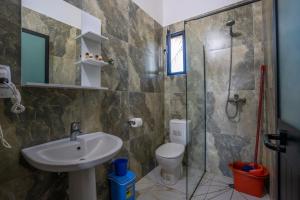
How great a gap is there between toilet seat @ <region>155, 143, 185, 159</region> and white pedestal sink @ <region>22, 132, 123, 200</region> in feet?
2.74

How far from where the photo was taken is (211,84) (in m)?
2.32

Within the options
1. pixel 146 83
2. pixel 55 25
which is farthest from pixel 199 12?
pixel 55 25

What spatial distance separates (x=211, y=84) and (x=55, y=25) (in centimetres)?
202

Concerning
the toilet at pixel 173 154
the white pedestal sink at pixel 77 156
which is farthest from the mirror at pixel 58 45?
the toilet at pixel 173 154

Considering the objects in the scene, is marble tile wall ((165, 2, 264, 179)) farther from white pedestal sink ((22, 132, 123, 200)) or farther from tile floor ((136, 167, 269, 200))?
white pedestal sink ((22, 132, 123, 200))

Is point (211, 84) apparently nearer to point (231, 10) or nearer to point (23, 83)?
point (231, 10)

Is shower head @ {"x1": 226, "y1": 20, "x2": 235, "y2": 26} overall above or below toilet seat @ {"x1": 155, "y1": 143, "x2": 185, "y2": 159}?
above

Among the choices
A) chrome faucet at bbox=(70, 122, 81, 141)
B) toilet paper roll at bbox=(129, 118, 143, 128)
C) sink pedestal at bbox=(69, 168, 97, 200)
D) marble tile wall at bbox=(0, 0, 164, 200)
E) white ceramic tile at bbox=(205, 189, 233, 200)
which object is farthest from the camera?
toilet paper roll at bbox=(129, 118, 143, 128)

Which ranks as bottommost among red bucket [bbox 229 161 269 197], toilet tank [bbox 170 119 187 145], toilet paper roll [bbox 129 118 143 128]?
red bucket [bbox 229 161 269 197]

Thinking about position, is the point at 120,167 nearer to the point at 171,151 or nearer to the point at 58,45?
the point at 171,151

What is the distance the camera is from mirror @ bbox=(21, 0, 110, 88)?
1.09 m

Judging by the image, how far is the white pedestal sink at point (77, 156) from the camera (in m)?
0.87

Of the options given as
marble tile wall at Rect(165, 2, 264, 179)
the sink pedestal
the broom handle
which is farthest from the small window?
the sink pedestal

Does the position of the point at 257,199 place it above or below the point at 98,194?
below
